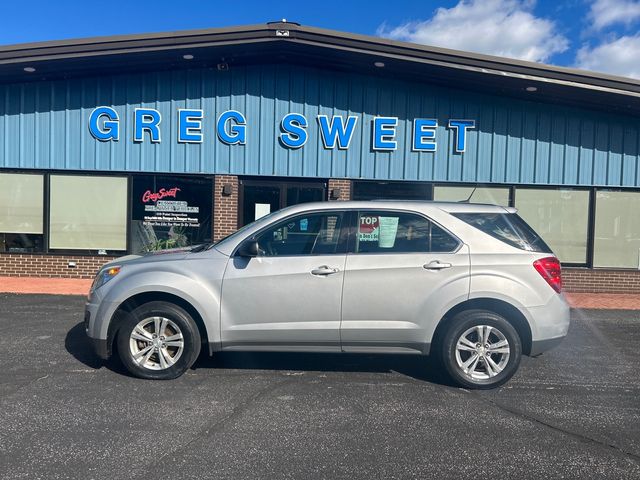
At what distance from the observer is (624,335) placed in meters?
7.47

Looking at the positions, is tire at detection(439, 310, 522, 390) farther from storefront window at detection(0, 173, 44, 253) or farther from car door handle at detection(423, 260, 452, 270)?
storefront window at detection(0, 173, 44, 253)

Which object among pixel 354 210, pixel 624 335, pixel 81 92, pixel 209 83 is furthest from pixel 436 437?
pixel 81 92

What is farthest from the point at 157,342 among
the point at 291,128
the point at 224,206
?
the point at 291,128

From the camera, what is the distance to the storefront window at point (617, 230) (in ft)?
37.7

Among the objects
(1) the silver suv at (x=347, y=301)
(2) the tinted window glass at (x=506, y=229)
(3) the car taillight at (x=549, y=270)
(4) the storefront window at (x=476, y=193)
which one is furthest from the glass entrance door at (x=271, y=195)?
(3) the car taillight at (x=549, y=270)

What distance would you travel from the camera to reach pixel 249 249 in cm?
487

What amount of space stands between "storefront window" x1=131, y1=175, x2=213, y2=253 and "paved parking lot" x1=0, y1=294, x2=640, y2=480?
5590 mm

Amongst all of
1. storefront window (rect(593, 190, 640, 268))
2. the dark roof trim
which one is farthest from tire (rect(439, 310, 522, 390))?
storefront window (rect(593, 190, 640, 268))

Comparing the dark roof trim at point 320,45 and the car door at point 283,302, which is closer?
the car door at point 283,302

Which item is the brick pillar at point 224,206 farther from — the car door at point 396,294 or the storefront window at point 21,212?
the car door at point 396,294

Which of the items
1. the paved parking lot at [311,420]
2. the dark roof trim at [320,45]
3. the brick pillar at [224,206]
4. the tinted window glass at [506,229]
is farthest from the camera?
the brick pillar at [224,206]

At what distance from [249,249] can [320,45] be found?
6.52 m

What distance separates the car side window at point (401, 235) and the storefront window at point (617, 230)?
26.6 ft

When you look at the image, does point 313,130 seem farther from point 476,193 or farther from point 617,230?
point 617,230
